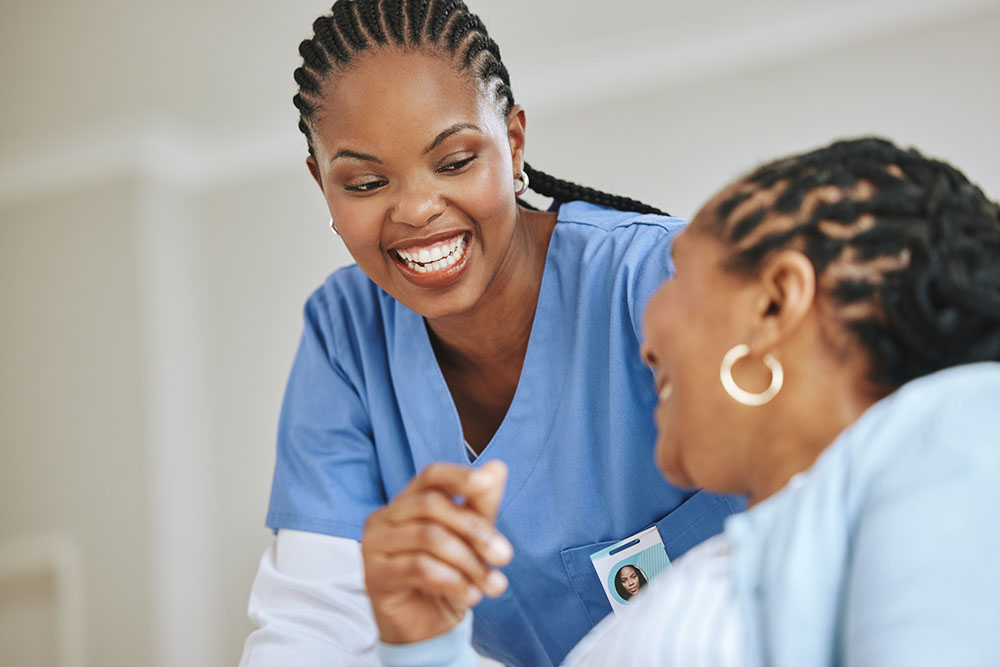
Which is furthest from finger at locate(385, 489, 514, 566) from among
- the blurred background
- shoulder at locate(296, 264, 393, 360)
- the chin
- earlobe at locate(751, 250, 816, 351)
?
the blurred background

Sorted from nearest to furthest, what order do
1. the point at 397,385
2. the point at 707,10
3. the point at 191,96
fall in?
1. the point at 397,385
2. the point at 707,10
3. the point at 191,96

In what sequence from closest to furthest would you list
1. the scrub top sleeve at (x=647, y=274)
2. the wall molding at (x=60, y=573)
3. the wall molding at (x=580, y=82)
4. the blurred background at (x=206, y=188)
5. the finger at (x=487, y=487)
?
the finger at (x=487, y=487)
the scrub top sleeve at (x=647, y=274)
the blurred background at (x=206, y=188)
the wall molding at (x=580, y=82)
the wall molding at (x=60, y=573)

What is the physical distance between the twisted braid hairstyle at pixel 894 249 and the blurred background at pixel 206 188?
2911 mm

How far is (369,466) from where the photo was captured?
1.32 m

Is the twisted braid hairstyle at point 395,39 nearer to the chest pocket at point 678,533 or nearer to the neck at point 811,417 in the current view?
the chest pocket at point 678,533

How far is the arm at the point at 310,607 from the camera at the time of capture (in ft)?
3.75

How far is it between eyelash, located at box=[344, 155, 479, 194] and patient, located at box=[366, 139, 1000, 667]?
0.40 m

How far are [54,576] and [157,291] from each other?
1283 mm

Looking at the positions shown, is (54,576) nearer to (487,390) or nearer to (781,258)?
(487,390)

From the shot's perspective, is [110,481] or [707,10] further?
[110,481]

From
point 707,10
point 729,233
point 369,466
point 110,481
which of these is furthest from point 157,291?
point 729,233

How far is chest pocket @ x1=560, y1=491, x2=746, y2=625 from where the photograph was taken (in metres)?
1.11

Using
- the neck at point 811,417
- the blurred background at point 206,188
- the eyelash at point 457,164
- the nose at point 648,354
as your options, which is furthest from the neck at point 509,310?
the blurred background at point 206,188

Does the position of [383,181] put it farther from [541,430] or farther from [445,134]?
[541,430]
